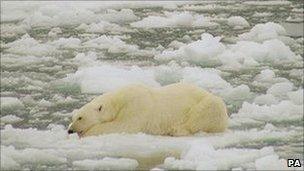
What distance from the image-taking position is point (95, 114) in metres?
7.18

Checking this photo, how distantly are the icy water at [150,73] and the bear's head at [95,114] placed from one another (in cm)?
13

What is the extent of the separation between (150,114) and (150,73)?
2453 mm

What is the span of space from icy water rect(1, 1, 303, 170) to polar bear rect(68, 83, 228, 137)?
13 cm

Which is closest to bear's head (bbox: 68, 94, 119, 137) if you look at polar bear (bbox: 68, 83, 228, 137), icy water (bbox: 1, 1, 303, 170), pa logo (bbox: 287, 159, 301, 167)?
polar bear (bbox: 68, 83, 228, 137)

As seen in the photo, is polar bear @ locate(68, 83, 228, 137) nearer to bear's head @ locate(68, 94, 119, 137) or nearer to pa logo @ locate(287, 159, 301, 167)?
bear's head @ locate(68, 94, 119, 137)

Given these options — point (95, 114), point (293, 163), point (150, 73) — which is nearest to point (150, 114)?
point (95, 114)

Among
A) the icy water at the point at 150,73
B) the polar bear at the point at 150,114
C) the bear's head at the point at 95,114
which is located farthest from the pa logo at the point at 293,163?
the bear's head at the point at 95,114

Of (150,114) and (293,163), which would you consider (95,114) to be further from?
(293,163)

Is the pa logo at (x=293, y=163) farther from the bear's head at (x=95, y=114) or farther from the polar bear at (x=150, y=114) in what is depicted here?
the bear's head at (x=95, y=114)

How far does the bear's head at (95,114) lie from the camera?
7.13 m

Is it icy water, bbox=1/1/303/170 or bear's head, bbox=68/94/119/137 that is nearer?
icy water, bbox=1/1/303/170

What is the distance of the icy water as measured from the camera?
21.3 ft

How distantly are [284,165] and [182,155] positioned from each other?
796 mm

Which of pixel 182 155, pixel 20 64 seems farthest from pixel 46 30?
pixel 182 155
